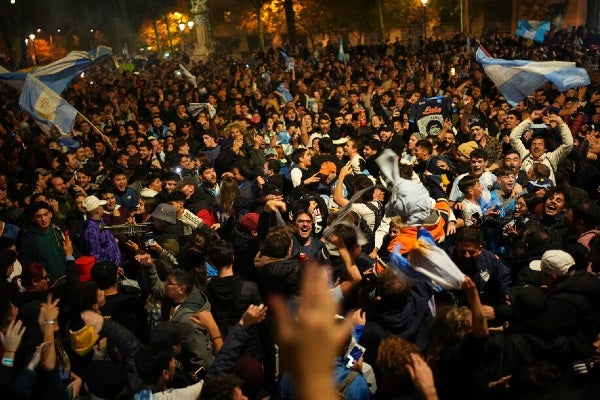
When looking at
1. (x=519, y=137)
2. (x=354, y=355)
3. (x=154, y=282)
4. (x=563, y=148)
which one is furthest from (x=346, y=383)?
(x=519, y=137)

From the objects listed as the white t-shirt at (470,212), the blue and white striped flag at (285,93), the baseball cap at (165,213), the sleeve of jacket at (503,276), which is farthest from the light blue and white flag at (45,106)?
the sleeve of jacket at (503,276)

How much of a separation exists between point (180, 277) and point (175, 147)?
5995 mm

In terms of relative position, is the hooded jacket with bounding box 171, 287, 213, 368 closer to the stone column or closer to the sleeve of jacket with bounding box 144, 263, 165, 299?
the sleeve of jacket with bounding box 144, 263, 165, 299

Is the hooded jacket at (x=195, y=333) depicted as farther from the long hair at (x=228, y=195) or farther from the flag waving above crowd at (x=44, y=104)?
the flag waving above crowd at (x=44, y=104)

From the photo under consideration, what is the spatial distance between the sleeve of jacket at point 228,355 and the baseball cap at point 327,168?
4.22 m

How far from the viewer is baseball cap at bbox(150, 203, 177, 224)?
21.8 feet

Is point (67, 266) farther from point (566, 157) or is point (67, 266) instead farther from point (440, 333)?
point (566, 157)

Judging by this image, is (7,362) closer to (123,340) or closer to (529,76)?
(123,340)

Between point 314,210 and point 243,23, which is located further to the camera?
point 243,23

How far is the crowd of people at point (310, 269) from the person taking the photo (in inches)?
152

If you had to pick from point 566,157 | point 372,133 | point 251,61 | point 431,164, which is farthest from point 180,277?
point 251,61

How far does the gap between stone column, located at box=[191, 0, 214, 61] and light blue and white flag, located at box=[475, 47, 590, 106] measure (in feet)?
179

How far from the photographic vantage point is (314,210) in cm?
667

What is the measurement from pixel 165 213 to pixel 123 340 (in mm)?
2290
